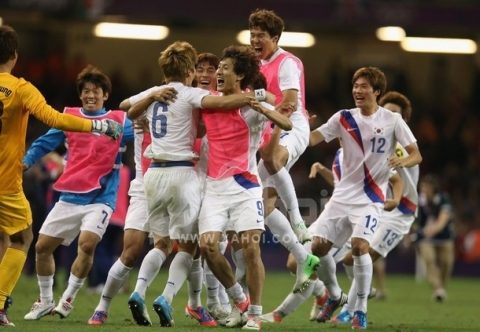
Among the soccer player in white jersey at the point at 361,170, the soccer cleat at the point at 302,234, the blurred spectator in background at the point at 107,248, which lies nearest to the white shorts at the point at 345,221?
the soccer player in white jersey at the point at 361,170

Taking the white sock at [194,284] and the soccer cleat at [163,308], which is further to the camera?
the white sock at [194,284]

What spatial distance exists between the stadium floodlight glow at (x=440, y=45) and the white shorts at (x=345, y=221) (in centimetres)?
1618

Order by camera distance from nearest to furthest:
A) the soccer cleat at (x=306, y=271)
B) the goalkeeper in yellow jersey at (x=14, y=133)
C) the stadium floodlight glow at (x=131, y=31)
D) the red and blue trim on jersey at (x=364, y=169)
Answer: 1. the goalkeeper in yellow jersey at (x=14, y=133)
2. the soccer cleat at (x=306, y=271)
3. the red and blue trim on jersey at (x=364, y=169)
4. the stadium floodlight glow at (x=131, y=31)

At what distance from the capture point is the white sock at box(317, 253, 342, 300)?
36.2 feet

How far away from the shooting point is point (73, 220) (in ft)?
34.4

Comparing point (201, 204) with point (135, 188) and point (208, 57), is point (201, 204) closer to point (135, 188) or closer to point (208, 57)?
point (135, 188)

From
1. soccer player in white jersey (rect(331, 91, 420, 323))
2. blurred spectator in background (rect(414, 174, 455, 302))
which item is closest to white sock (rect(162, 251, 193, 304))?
soccer player in white jersey (rect(331, 91, 420, 323))

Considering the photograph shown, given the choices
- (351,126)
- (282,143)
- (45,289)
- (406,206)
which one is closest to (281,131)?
(282,143)

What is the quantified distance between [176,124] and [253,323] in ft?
6.39

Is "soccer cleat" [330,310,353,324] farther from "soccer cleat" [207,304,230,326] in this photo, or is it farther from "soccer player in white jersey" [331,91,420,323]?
"soccer cleat" [207,304,230,326]

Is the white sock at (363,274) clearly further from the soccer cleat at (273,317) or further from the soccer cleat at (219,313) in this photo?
the soccer cleat at (219,313)

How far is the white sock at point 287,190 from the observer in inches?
410

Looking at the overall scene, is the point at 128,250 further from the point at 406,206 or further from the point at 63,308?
the point at 406,206

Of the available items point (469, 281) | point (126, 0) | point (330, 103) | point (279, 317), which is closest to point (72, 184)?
point (279, 317)
